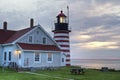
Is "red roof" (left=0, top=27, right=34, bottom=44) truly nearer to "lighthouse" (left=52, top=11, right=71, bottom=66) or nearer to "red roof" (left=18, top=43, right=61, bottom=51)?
"red roof" (left=18, top=43, right=61, bottom=51)

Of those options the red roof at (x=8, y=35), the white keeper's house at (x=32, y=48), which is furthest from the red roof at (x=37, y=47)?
the red roof at (x=8, y=35)

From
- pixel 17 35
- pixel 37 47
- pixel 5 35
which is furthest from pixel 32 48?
pixel 5 35

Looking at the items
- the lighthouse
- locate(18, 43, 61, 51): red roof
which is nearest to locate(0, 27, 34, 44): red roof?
locate(18, 43, 61, 51): red roof

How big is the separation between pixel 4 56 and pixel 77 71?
12530 millimetres

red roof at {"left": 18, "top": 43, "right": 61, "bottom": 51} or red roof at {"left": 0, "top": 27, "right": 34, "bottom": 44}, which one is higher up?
red roof at {"left": 0, "top": 27, "right": 34, "bottom": 44}

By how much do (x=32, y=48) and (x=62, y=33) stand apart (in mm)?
7923

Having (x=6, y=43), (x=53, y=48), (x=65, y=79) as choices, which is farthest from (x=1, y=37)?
(x=65, y=79)

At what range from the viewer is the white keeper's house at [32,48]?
116ft

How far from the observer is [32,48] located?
35719 mm

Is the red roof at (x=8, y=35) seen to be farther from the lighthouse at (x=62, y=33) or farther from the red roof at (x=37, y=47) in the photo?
the lighthouse at (x=62, y=33)

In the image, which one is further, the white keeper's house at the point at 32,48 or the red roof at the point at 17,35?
the red roof at the point at 17,35

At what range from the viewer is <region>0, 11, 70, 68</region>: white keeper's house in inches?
1393

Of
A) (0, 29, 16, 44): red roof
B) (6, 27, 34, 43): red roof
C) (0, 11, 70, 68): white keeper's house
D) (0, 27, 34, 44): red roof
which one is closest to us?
(0, 11, 70, 68): white keeper's house

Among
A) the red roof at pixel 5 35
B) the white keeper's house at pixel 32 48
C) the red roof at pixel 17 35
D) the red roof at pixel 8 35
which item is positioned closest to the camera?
the white keeper's house at pixel 32 48
